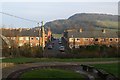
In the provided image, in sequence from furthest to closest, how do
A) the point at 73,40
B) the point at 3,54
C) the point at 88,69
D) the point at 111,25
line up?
the point at 111,25 → the point at 73,40 → the point at 3,54 → the point at 88,69

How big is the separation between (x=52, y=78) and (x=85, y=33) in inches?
2267

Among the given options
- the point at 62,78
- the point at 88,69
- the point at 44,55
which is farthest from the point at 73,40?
the point at 62,78

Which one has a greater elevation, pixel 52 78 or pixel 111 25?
pixel 111 25

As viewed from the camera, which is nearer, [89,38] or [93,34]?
[89,38]

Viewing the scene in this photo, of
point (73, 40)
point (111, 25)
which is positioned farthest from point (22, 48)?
point (111, 25)

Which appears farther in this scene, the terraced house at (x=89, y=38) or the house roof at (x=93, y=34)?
the house roof at (x=93, y=34)

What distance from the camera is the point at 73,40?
7325cm

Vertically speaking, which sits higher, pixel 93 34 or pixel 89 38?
pixel 93 34

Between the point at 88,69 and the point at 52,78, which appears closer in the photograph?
the point at 52,78

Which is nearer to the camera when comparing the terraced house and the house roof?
the terraced house

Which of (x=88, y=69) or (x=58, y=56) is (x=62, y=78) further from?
(x=58, y=56)

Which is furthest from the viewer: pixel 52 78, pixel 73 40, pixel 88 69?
pixel 73 40

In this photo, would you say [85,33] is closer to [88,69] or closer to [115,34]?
[115,34]

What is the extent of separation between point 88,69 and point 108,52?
16.1m
